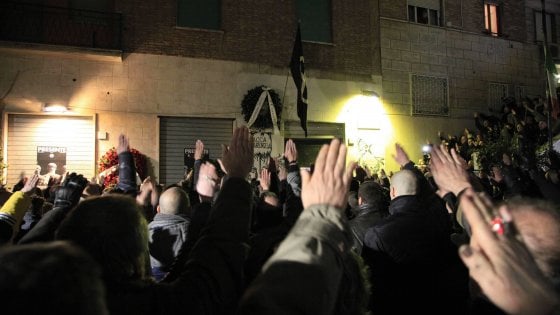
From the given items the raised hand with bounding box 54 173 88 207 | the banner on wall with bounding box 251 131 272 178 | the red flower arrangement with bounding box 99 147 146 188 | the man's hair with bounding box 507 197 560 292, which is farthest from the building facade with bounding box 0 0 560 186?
the man's hair with bounding box 507 197 560 292

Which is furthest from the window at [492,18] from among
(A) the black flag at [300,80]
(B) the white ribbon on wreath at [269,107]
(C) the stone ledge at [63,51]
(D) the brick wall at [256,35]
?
(C) the stone ledge at [63,51]

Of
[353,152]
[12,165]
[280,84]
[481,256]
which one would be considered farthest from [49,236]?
[353,152]

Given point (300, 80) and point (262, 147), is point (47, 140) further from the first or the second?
point (300, 80)

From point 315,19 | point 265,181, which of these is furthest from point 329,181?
point 315,19

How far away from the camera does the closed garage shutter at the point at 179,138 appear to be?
13312mm

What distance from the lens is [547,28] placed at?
20000mm

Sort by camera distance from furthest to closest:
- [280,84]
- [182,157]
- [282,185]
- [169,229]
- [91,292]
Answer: [280,84] → [182,157] → [282,185] → [169,229] → [91,292]

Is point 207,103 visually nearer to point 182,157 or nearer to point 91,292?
point 182,157

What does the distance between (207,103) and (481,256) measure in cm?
1272

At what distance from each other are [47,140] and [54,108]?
87cm

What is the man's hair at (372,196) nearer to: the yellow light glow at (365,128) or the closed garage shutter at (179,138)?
the closed garage shutter at (179,138)

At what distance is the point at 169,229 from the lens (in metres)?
3.73

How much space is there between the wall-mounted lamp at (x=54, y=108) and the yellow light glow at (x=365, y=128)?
8421 millimetres

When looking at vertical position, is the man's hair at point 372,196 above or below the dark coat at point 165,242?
above
